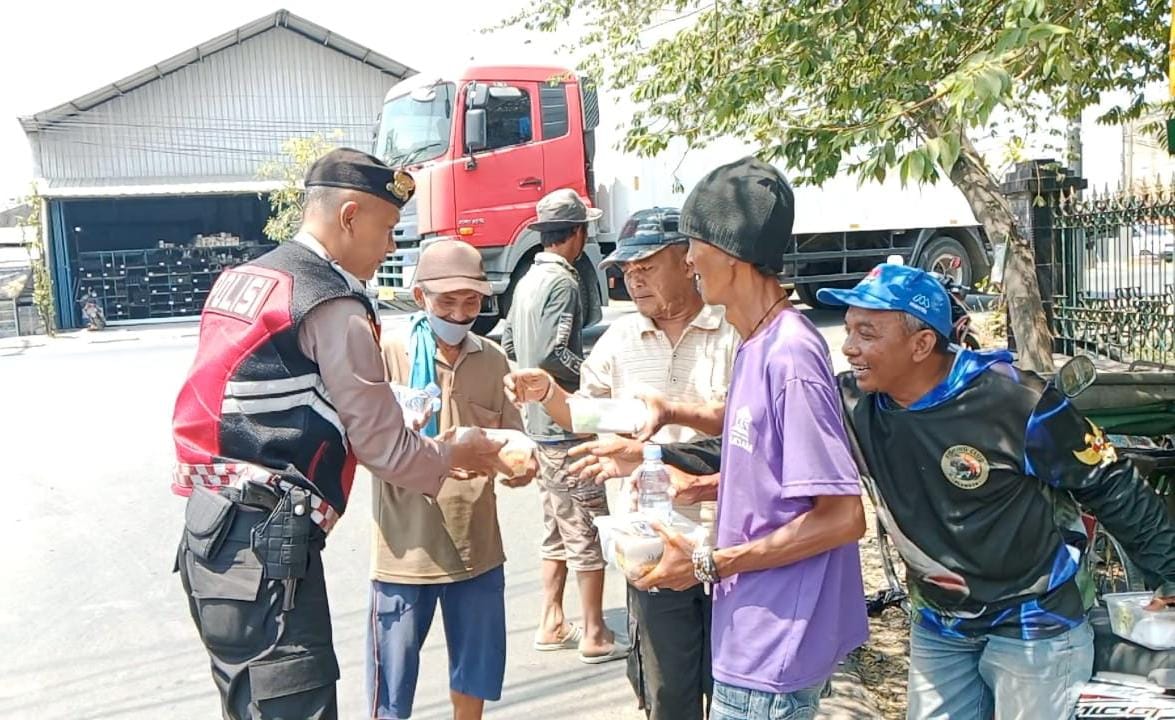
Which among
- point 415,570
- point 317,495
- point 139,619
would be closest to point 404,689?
point 415,570

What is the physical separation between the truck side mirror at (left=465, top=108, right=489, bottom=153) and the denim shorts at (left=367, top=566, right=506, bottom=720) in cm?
947

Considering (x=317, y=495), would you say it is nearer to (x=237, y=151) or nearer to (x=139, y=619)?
(x=139, y=619)

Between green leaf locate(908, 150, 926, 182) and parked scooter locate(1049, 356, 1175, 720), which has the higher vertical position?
green leaf locate(908, 150, 926, 182)

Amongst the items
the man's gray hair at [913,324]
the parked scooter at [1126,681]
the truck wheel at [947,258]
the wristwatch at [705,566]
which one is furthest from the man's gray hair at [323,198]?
the truck wheel at [947,258]

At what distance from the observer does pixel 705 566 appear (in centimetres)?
219

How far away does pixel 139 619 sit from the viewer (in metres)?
5.29

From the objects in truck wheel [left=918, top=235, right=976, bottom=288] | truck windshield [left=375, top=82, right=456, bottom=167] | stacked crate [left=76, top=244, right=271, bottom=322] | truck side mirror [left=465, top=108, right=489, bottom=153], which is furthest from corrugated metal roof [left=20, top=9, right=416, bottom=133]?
truck wheel [left=918, top=235, right=976, bottom=288]

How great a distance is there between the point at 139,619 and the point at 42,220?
23.6 m

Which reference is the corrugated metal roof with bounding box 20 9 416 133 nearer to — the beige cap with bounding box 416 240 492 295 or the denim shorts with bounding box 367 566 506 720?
the beige cap with bounding box 416 240 492 295

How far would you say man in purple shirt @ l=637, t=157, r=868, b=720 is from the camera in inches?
83.1

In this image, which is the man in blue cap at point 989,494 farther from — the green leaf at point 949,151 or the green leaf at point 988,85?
the green leaf at point 988,85

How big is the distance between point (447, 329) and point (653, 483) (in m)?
1.30

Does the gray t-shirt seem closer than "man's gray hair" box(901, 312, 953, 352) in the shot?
No

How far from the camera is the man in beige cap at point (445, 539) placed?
341 centimetres
